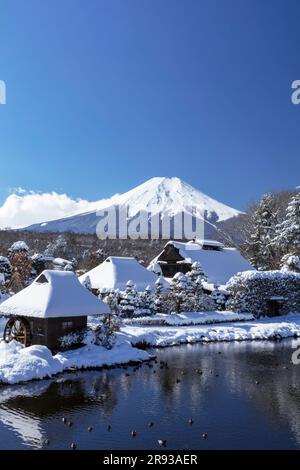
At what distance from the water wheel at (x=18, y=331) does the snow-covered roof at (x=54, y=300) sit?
0.56m

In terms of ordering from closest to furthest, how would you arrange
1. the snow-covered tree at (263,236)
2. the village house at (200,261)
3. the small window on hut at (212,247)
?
the village house at (200,261), the small window on hut at (212,247), the snow-covered tree at (263,236)

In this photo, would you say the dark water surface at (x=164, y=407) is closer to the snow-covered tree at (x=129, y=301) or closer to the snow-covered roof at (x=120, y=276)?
the snow-covered tree at (x=129, y=301)

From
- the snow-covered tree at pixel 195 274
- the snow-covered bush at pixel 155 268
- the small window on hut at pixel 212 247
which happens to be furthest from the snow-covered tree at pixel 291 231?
the snow-covered tree at pixel 195 274

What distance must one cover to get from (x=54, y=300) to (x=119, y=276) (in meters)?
14.4

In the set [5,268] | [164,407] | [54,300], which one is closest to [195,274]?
[54,300]

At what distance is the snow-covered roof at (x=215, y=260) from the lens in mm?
43719

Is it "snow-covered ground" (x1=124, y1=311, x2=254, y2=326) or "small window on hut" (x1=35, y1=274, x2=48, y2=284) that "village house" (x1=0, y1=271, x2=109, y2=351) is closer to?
"small window on hut" (x1=35, y1=274, x2=48, y2=284)

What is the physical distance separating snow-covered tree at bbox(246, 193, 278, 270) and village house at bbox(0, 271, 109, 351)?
116 feet

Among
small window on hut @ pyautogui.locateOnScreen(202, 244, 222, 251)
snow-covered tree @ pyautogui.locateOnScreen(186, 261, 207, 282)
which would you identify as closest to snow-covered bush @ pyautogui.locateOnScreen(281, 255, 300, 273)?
small window on hut @ pyautogui.locateOnScreen(202, 244, 222, 251)

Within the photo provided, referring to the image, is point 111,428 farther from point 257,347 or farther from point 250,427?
point 257,347

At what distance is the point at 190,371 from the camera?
20.9m

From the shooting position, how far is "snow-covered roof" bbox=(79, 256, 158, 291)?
36500 millimetres

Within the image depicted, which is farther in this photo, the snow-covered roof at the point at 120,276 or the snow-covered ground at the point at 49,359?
the snow-covered roof at the point at 120,276
